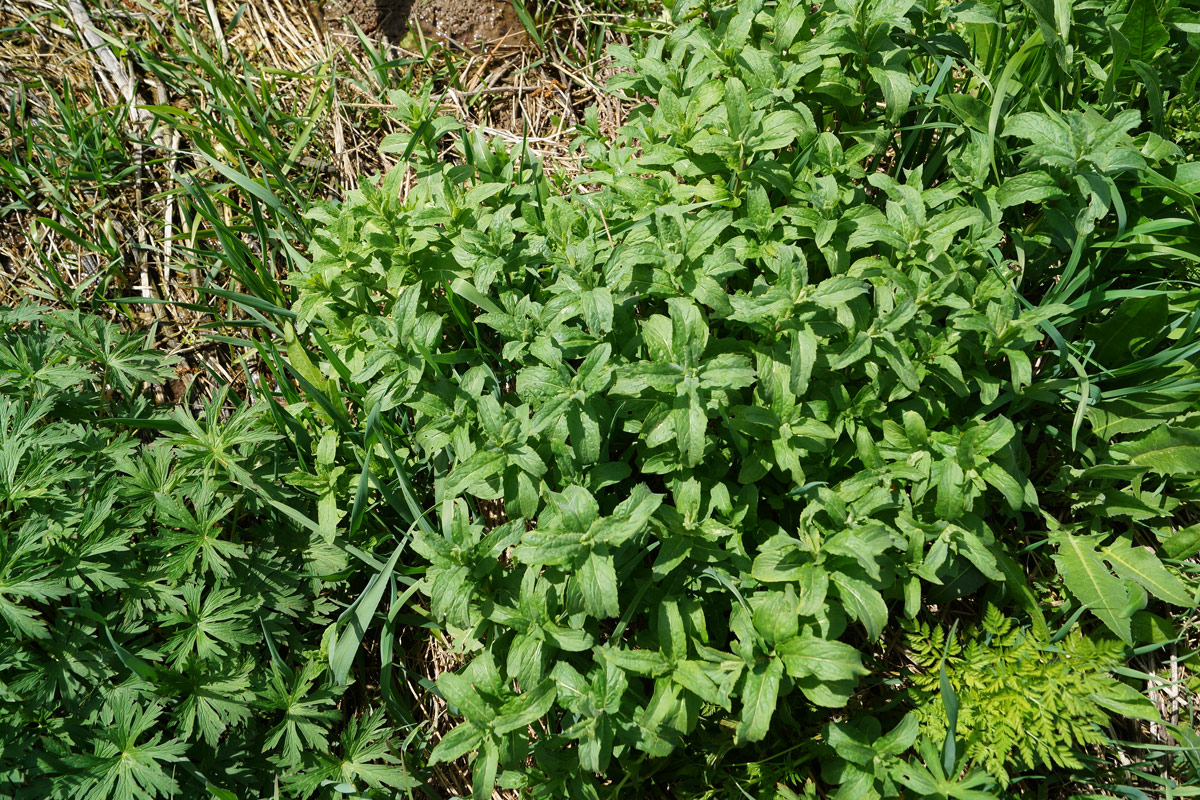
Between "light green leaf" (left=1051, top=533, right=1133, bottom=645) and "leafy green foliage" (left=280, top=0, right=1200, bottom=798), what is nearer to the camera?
"leafy green foliage" (left=280, top=0, right=1200, bottom=798)

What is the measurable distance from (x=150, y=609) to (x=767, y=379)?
A: 5.97ft

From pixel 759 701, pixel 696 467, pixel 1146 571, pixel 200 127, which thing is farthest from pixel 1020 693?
pixel 200 127

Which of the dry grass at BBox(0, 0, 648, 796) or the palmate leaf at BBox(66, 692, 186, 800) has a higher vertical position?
the dry grass at BBox(0, 0, 648, 796)

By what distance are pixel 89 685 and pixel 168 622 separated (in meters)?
0.26

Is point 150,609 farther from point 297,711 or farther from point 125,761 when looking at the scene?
point 297,711

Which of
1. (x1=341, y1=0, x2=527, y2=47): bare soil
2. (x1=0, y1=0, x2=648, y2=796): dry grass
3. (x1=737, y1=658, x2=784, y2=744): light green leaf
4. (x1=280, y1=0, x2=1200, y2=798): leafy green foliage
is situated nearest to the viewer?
(x1=737, y1=658, x2=784, y2=744): light green leaf

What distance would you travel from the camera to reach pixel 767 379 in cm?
213

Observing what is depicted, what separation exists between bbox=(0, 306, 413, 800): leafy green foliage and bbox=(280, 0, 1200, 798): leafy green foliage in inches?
12.8

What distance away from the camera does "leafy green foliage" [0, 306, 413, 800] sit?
2.07 m

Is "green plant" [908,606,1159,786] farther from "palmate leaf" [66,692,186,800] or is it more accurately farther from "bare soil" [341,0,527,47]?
"bare soil" [341,0,527,47]

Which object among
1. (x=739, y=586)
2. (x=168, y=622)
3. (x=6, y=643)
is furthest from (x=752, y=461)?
(x=6, y=643)

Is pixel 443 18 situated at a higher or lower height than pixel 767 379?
higher

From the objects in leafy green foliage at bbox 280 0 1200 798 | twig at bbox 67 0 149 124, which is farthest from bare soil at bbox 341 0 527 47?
leafy green foliage at bbox 280 0 1200 798

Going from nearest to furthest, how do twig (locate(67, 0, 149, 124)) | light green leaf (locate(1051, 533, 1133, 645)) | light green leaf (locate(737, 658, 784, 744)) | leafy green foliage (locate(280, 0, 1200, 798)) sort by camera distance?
light green leaf (locate(737, 658, 784, 744))
leafy green foliage (locate(280, 0, 1200, 798))
light green leaf (locate(1051, 533, 1133, 645))
twig (locate(67, 0, 149, 124))
